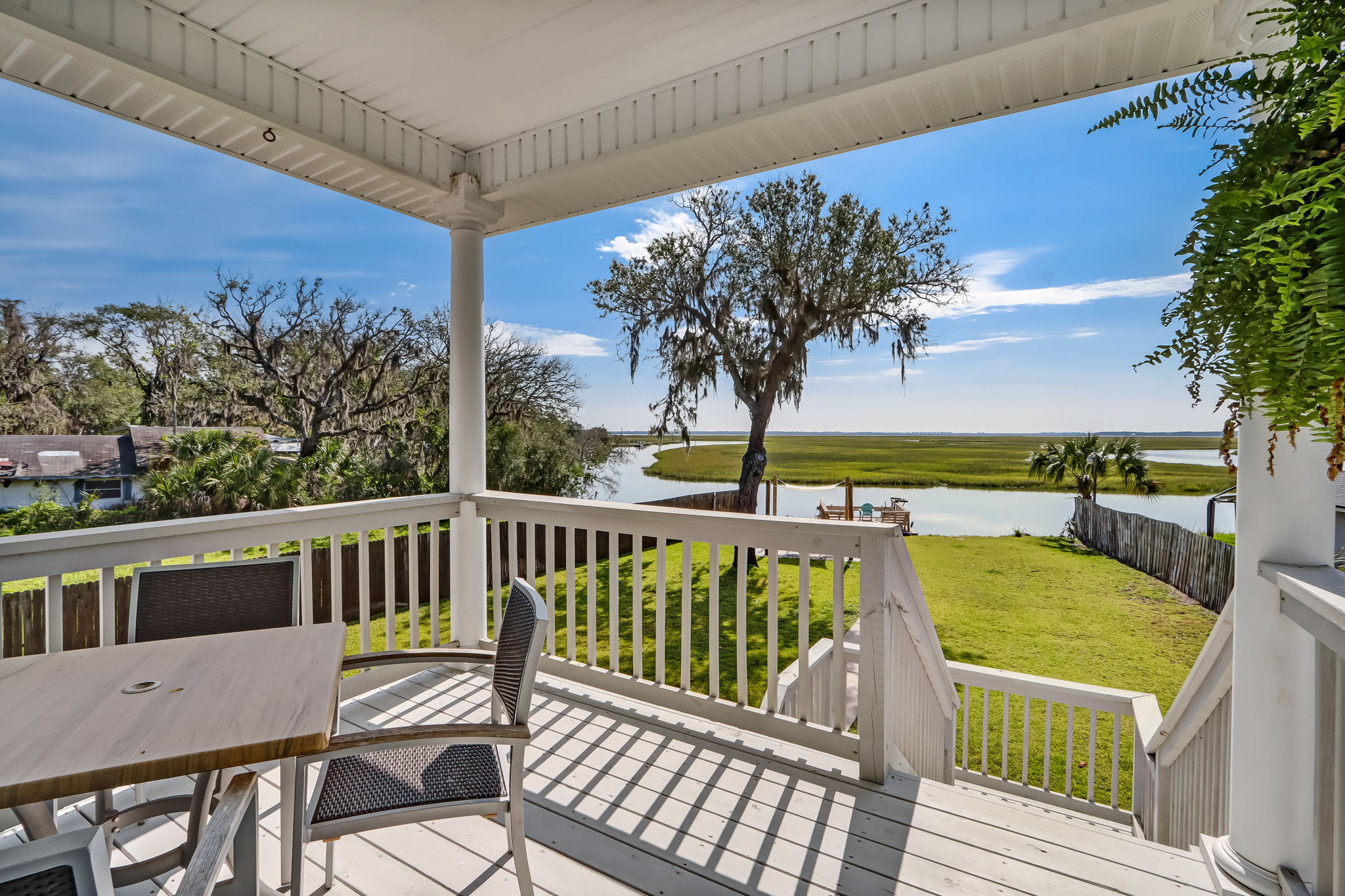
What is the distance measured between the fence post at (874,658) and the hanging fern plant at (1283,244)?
1271 millimetres

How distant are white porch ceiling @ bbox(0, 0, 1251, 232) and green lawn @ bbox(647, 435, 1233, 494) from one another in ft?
8.46

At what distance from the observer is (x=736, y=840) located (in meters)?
1.92

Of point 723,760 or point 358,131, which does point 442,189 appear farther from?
point 723,760

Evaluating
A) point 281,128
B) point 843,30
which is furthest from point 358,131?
point 843,30

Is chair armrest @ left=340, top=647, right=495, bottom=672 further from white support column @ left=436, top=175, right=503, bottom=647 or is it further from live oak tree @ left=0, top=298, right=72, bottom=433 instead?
live oak tree @ left=0, top=298, right=72, bottom=433

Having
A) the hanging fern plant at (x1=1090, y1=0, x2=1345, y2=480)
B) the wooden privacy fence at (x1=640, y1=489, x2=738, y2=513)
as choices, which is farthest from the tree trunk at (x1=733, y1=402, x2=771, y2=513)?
the hanging fern plant at (x1=1090, y1=0, x2=1345, y2=480)

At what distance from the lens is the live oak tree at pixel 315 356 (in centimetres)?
472

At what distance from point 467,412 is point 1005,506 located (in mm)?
3876

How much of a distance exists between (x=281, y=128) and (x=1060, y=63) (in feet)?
10.0

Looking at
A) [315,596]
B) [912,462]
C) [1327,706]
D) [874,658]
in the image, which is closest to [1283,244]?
[1327,706]

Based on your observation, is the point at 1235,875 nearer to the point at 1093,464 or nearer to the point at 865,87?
the point at 865,87

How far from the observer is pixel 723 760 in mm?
2391

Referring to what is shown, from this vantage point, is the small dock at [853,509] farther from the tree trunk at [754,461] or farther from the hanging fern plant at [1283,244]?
the hanging fern plant at [1283,244]

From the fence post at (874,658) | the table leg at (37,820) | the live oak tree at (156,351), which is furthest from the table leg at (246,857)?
the live oak tree at (156,351)
